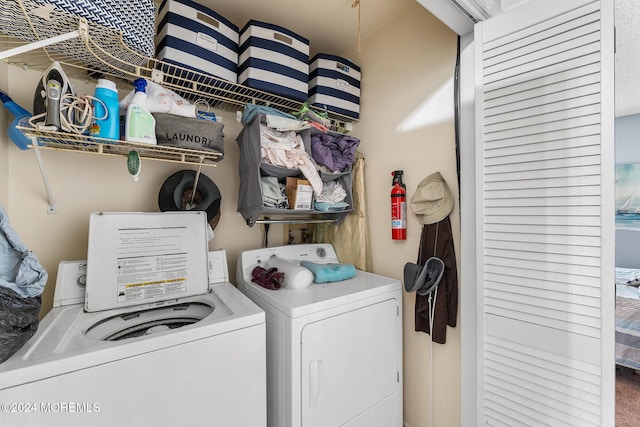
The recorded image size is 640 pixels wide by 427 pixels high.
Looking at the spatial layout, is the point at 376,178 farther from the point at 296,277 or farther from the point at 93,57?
the point at 93,57

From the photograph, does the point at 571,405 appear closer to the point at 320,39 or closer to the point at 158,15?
the point at 320,39

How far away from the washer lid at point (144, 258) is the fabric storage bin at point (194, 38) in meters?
0.83

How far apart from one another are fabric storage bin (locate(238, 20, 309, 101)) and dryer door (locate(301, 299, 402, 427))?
55.2 inches

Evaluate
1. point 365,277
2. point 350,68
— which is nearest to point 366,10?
point 350,68

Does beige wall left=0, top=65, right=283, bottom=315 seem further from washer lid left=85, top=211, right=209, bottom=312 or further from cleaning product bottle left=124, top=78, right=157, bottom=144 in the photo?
cleaning product bottle left=124, top=78, right=157, bottom=144

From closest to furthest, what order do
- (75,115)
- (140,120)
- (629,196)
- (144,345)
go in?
(144,345) → (75,115) → (140,120) → (629,196)

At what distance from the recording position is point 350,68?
2.06 m

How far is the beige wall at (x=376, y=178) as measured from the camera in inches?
56.6

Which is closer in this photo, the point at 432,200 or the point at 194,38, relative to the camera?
the point at 194,38

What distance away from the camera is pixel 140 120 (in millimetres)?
1205

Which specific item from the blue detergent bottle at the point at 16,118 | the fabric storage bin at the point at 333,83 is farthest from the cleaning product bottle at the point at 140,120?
the fabric storage bin at the point at 333,83

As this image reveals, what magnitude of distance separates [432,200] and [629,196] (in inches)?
163

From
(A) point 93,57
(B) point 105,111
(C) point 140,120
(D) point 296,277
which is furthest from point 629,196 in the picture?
(A) point 93,57

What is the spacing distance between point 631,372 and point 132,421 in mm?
4274
